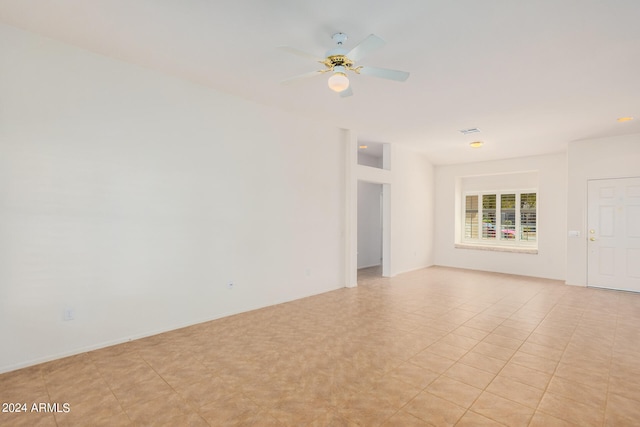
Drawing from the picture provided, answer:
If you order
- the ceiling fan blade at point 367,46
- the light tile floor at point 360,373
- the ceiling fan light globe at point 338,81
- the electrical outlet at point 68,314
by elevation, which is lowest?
the light tile floor at point 360,373

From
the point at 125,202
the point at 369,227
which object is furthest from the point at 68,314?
the point at 369,227

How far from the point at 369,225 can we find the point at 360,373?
19.0 feet

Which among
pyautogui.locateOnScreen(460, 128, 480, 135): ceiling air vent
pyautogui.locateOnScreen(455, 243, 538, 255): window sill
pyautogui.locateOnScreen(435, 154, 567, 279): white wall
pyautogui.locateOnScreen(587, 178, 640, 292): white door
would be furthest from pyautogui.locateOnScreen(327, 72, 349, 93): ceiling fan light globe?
pyautogui.locateOnScreen(455, 243, 538, 255): window sill

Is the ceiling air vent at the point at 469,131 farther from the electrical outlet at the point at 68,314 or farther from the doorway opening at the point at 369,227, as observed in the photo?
the electrical outlet at the point at 68,314

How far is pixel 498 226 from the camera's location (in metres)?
7.91

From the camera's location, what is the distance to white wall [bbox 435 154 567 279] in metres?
6.82

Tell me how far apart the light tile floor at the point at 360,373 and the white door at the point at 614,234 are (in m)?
1.82

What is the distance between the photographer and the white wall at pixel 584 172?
18.4 feet

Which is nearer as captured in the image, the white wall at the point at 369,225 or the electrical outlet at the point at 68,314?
the electrical outlet at the point at 68,314

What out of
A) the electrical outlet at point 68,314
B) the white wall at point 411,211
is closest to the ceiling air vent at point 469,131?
the white wall at point 411,211

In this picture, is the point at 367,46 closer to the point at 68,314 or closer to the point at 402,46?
the point at 402,46

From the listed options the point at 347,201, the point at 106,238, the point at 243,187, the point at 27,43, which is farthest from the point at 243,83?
the point at 347,201

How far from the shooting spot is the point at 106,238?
3172 mm

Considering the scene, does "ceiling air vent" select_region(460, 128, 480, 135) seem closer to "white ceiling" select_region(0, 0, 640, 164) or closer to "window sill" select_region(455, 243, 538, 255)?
"white ceiling" select_region(0, 0, 640, 164)
